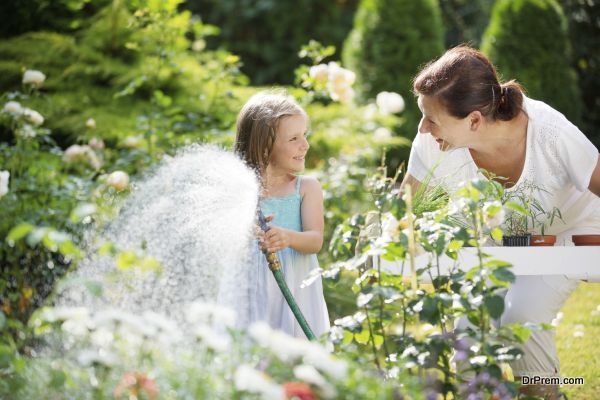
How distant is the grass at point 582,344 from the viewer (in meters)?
3.39

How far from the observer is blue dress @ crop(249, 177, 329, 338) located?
9.98 ft

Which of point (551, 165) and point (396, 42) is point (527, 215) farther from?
point (396, 42)

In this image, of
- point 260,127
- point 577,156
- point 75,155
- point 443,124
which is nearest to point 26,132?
point 75,155

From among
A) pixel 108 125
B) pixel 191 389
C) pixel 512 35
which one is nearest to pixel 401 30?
pixel 512 35

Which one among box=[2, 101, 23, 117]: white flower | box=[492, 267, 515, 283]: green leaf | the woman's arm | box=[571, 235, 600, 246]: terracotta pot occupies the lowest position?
box=[2, 101, 23, 117]: white flower

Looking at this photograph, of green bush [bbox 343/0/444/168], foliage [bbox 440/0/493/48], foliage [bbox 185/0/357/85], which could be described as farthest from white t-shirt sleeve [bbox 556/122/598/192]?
foliage [bbox 185/0/357/85]

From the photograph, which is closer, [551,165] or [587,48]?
[551,165]

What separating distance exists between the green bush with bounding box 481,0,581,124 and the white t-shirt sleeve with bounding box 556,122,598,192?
5.19 metres

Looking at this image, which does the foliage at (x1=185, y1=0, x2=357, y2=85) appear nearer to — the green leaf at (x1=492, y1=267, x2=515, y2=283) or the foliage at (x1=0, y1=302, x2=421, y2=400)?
the green leaf at (x1=492, y1=267, x2=515, y2=283)

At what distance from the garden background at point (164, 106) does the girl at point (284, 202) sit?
16 cm

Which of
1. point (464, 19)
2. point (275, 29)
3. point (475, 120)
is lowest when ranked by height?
point (275, 29)

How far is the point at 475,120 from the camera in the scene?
3047mm

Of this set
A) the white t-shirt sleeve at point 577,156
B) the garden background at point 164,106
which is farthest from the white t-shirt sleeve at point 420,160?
the white t-shirt sleeve at point 577,156

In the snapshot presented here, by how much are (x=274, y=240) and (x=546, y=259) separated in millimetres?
846
